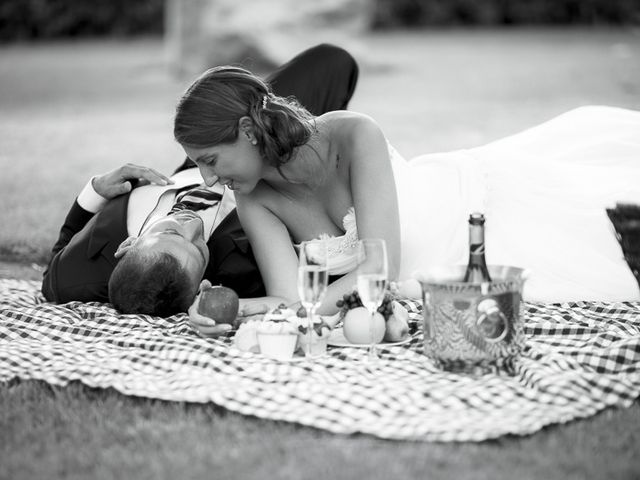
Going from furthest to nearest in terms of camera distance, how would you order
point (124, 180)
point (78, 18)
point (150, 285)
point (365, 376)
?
point (78, 18) < point (124, 180) < point (150, 285) < point (365, 376)

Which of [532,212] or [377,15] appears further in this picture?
[377,15]

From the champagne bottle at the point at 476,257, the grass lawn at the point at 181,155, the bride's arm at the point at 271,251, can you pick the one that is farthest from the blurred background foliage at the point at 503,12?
the champagne bottle at the point at 476,257

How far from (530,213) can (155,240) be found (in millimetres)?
1992

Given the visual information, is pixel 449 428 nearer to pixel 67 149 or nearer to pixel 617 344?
pixel 617 344

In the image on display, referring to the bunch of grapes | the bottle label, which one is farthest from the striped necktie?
the bottle label

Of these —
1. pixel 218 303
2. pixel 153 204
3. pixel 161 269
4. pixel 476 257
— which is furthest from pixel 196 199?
pixel 476 257

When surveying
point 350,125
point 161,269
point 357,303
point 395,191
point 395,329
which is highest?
point 350,125

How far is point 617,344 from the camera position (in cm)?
379

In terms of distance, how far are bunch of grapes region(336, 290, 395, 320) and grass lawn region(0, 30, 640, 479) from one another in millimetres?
831

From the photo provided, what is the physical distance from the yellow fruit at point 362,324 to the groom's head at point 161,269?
0.85 meters

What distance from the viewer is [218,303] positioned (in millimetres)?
4160

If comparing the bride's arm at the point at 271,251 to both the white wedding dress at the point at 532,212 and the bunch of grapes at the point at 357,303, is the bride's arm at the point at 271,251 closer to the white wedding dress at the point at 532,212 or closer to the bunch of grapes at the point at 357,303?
the bunch of grapes at the point at 357,303

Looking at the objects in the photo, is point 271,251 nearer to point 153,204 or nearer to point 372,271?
point 153,204

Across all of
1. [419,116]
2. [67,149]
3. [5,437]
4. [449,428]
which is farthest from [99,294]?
[419,116]
